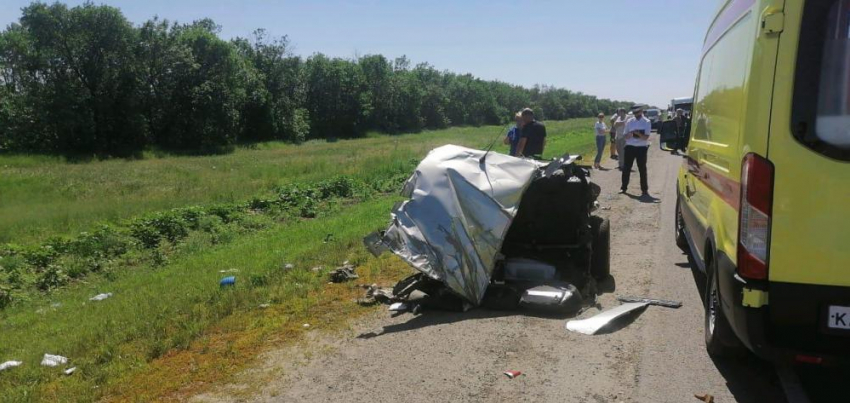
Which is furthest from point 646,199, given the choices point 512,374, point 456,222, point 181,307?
point 181,307

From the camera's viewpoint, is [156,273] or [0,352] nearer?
[0,352]

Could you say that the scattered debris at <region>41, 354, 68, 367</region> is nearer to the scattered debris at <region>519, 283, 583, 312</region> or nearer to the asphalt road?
the asphalt road

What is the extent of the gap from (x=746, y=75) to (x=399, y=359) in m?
3.05

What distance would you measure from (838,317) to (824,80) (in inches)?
47.1

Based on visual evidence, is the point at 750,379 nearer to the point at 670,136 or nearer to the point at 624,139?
the point at 670,136

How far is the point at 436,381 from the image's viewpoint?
4273mm

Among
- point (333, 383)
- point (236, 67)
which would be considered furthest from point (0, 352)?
point (236, 67)

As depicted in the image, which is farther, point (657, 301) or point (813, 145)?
point (657, 301)

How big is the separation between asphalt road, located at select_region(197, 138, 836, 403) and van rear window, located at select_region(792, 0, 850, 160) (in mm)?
1741

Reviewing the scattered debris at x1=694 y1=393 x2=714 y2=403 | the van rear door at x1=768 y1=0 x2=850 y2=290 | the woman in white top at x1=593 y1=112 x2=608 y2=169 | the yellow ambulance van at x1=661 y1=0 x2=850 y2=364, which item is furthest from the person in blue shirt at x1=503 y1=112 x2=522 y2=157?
the woman in white top at x1=593 y1=112 x2=608 y2=169

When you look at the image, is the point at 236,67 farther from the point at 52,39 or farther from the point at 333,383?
the point at 333,383

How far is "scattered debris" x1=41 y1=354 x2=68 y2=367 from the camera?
5414 millimetres

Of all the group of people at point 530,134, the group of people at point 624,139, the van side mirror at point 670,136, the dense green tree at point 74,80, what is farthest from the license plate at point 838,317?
the dense green tree at point 74,80

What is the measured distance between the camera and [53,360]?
5512mm
